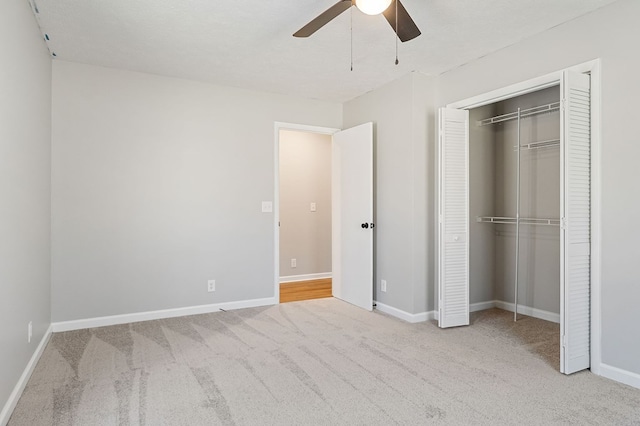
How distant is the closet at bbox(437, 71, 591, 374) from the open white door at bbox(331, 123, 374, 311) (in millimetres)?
838

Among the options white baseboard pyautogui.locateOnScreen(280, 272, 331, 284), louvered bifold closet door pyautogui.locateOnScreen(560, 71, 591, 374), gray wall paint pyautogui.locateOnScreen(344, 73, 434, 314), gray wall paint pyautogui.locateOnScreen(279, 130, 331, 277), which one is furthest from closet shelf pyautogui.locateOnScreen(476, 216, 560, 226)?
white baseboard pyautogui.locateOnScreen(280, 272, 331, 284)

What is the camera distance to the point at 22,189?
8.13ft

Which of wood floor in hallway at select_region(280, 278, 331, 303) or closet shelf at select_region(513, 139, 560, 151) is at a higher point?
closet shelf at select_region(513, 139, 560, 151)

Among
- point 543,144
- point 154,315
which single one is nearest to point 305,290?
point 154,315

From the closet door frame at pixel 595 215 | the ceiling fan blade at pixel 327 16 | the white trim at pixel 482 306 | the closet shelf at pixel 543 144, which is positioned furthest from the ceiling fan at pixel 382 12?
the white trim at pixel 482 306

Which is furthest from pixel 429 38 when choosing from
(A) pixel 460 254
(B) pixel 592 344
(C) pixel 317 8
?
(B) pixel 592 344

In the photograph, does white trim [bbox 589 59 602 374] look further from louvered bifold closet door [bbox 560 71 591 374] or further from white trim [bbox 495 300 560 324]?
white trim [bbox 495 300 560 324]

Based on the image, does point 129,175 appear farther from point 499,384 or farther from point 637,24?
point 637,24

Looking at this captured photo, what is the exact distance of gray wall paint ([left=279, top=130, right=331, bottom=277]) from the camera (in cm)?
594

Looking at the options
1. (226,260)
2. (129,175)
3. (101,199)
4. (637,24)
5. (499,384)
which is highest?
(637,24)

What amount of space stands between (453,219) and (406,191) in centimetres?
55

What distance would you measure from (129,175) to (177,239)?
31.1 inches

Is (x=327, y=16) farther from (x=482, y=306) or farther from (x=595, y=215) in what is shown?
(x=482, y=306)

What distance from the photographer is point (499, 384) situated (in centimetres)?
247
